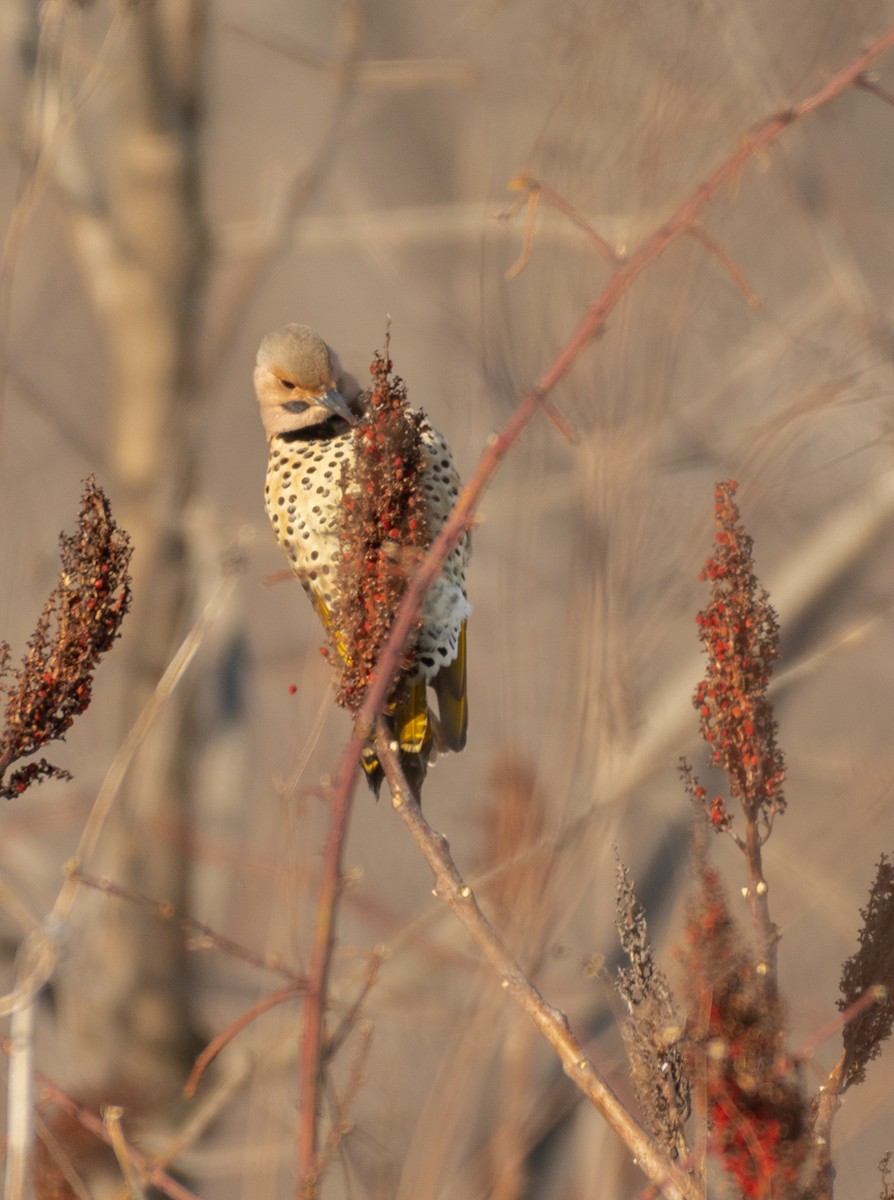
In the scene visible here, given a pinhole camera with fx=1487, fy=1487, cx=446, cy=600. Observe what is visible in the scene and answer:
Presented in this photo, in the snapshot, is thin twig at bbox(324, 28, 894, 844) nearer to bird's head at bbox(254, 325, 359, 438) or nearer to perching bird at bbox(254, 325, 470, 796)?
perching bird at bbox(254, 325, 470, 796)

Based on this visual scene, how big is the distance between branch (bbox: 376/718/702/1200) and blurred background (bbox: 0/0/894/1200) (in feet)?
3.15

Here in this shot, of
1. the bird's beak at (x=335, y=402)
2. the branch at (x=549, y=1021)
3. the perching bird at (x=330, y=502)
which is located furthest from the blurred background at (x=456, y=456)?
the branch at (x=549, y=1021)

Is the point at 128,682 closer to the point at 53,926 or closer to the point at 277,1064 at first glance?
the point at 277,1064

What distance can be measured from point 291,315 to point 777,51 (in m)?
3.29

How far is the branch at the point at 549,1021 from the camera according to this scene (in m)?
1.33

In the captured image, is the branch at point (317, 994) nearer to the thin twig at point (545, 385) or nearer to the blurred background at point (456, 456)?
the thin twig at point (545, 385)

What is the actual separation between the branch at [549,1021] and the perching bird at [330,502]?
1.32 m

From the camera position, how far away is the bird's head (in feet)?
11.4

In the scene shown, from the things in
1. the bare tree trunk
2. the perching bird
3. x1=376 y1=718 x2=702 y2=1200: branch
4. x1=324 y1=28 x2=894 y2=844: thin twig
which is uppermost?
the bare tree trunk

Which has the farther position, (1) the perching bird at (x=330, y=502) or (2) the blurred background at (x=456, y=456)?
(2) the blurred background at (x=456, y=456)

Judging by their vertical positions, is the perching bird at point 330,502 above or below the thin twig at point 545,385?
above

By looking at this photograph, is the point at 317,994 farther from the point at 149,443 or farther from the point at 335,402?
the point at 149,443

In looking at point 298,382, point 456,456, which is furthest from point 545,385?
point 456,456

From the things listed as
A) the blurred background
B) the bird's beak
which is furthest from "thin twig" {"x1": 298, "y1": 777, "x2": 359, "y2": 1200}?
the bird's beak
